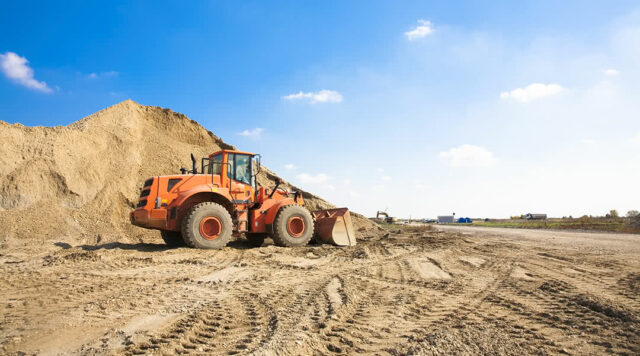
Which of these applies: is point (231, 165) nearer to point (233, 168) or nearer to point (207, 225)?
point (233, 168)

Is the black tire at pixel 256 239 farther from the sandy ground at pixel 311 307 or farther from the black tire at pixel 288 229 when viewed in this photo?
the sandy ground at pixel 311 307

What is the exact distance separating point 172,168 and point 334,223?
8.96m

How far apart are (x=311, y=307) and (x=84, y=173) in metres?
13.4

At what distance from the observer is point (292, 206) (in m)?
10.9

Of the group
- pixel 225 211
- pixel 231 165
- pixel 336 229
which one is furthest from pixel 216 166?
pixel 336 229

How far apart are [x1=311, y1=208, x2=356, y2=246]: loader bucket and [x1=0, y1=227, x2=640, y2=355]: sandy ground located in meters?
3.72

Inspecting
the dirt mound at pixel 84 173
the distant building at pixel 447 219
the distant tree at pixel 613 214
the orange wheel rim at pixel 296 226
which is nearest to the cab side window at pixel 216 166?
the orange wheel rim at pixel 296 226

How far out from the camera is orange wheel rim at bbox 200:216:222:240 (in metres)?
9.45

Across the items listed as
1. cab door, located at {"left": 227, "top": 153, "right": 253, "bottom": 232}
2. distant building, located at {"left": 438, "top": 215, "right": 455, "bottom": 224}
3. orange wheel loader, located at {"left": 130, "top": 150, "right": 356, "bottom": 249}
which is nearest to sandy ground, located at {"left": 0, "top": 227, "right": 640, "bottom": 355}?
orange wheel loader, located at {"left": 130, "top": 150, "right": 356, "bottom": 249}

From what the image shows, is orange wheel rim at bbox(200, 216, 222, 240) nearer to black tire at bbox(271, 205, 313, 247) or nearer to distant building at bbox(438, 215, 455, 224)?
black tire at bbox(271, 205, 313, 247)

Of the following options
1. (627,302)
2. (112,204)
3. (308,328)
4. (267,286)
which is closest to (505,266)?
(627,302)

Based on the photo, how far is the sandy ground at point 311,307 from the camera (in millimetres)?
3135

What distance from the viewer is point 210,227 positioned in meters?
9.59

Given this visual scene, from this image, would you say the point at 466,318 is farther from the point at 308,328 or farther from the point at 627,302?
the point at 627,302
